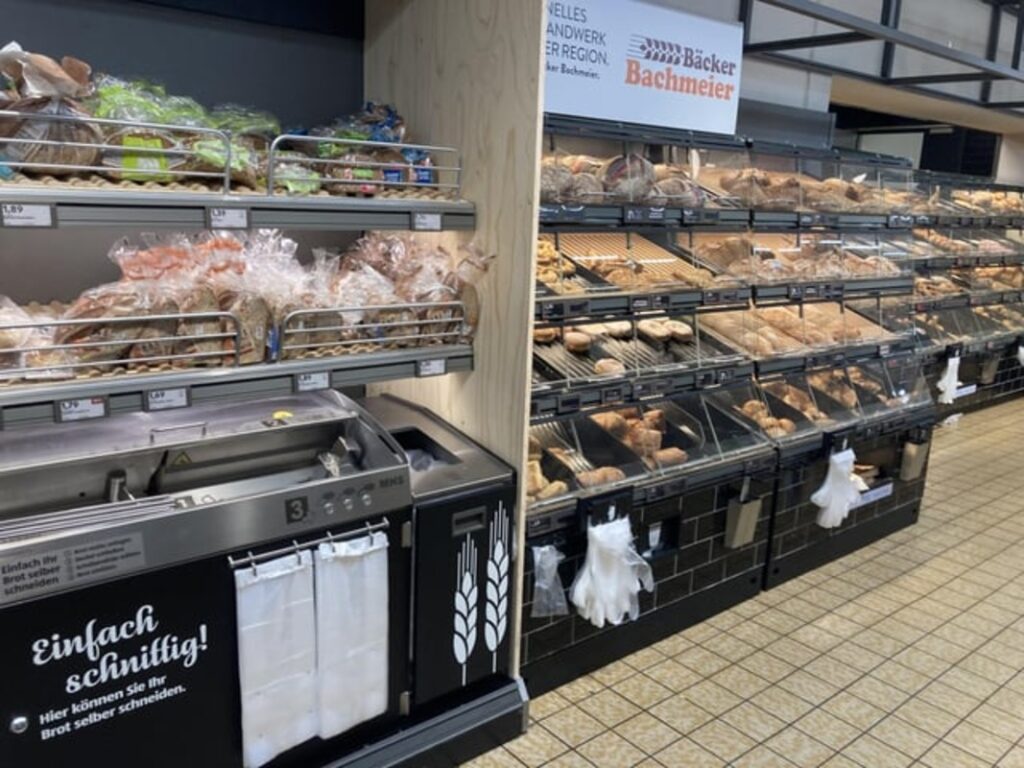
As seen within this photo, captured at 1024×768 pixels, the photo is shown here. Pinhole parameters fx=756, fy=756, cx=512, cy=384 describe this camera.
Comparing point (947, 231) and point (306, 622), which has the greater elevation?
point (947, 231)

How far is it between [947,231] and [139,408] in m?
6.36

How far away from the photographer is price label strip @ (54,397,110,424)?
1.55 metres

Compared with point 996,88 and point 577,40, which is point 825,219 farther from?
point 996,88

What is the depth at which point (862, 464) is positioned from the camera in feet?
12.4

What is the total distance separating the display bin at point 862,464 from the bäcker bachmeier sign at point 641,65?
1.30 m

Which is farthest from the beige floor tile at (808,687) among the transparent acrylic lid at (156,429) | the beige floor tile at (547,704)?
the transparent acrylic lid at (156,429)

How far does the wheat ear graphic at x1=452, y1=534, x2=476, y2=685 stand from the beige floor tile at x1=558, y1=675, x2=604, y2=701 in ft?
1.69

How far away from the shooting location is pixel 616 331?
9.80ft

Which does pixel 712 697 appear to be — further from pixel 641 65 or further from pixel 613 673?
pixel 641 65

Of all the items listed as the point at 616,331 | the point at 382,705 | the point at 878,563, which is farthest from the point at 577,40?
the point at 878,563

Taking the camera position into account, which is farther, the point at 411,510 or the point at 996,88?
the point at 996,88

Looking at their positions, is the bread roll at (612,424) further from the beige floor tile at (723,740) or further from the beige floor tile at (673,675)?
the beige floor tile at (723,740)

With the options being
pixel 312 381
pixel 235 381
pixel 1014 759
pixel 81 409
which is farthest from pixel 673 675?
pixel 81 409

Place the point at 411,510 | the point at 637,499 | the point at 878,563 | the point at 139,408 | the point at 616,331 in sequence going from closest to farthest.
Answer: the point at 139,408 → the point at 411,510 → the point at 637,499 → the point at 616,331 → the point at 878,563
